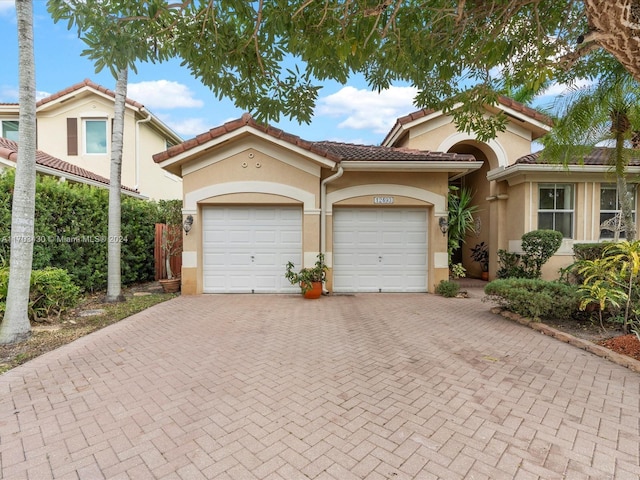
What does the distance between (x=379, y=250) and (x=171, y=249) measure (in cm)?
696

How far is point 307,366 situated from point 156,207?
10.2 m

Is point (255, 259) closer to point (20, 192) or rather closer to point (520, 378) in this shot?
point (20, 192)

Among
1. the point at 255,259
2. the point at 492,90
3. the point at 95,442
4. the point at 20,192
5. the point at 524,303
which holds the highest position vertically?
the point at 492,90

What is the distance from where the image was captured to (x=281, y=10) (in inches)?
138

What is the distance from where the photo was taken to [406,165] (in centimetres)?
882

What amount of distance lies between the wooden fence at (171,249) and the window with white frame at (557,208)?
12.1 metres

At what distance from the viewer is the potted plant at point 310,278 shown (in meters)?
8.45

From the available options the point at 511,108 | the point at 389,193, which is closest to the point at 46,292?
the point at 389,193

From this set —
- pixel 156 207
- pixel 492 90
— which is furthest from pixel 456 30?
pixel 156 207

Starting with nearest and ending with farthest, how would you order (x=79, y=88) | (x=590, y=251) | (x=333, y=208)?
(x=590, y=251), (x=333, y=208), (x=79, y=88)

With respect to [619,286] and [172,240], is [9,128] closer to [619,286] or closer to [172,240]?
[172,240]

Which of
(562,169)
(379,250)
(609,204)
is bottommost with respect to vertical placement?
(379,250)

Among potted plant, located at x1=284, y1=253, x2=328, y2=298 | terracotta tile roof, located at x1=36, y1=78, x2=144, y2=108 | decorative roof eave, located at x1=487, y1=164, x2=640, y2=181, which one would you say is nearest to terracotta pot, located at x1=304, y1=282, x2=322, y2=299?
potted plant, located at x1=284, y1=253, x2=328, y2=298

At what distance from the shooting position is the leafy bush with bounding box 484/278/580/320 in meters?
6.04
